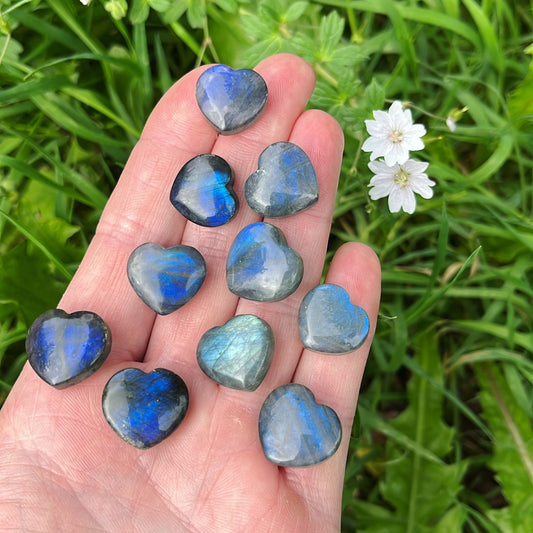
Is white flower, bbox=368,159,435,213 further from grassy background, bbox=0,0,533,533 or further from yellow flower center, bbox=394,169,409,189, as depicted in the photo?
grassy background, bbox=0,0,533,533

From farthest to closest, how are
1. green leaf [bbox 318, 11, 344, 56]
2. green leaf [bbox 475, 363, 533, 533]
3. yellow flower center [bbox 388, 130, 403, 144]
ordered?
green leaf [bbox 475, 363, 533, 533], green leaf [bbox 318, 11, 344, 56], yellow flower center [bbox 388, 130, 403, 144]

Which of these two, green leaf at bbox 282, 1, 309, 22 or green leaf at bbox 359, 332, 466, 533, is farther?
green leaf at bbox 359, 332, 466, 533

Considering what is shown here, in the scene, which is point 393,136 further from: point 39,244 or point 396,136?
point 39,244

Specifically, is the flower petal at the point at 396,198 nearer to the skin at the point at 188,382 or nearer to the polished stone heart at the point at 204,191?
the skin at the point at 188,382

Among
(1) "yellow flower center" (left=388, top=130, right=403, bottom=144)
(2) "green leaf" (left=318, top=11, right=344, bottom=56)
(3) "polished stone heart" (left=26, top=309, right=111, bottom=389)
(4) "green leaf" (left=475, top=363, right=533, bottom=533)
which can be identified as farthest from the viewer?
(4) "green leaf" (left=475, top=363, right=533, bottom=533)

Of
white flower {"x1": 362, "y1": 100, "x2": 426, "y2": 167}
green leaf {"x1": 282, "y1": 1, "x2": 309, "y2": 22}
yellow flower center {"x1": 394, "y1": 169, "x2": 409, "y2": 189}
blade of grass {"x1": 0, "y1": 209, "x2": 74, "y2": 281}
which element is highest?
green leaf {"x1": 282, "y1": 1, "x2": 309, "y2": 22}

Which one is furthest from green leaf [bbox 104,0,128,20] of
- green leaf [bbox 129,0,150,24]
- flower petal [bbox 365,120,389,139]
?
flower petal [bbox 365,120,389,139]

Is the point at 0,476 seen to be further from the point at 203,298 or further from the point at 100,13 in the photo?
the point at 100,13

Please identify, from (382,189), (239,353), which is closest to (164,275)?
(239,353)
